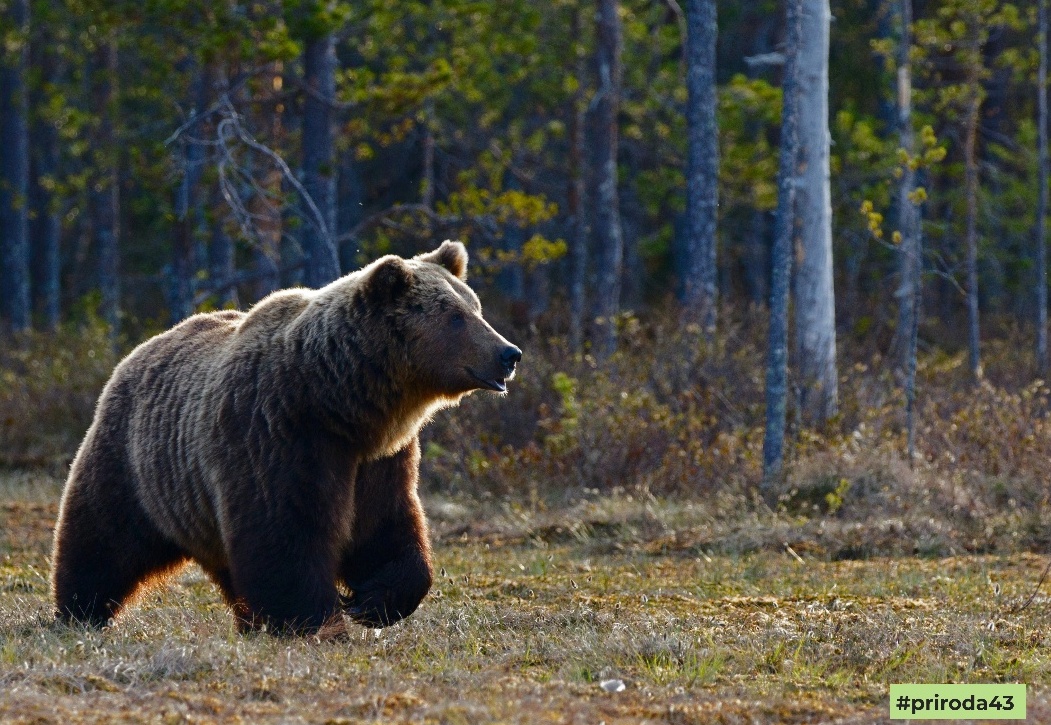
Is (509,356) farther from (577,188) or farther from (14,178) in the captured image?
(14,178)

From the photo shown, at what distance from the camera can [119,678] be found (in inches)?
199

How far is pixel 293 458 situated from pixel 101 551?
140cm

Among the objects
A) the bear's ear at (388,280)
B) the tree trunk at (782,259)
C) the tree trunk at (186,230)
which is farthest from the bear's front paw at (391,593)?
the tree trunk at (186,230)

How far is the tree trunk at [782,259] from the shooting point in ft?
32.9

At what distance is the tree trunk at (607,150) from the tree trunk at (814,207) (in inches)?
201

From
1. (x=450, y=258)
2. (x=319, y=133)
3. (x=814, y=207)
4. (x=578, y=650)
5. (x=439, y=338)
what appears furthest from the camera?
(x=319, y=133)

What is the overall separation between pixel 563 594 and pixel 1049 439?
16.1ft

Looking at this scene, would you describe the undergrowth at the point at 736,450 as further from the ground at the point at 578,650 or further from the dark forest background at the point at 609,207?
the ground at the point at 578,650

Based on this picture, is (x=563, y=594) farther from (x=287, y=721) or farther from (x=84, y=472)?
(x=287, y=721)

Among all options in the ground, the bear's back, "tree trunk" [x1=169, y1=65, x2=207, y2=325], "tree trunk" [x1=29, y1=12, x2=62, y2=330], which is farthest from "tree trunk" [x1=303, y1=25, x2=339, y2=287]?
"tree trunk" [x1=29, y1=12, x2=62, y2=330]

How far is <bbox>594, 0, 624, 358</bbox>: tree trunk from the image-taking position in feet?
59.0

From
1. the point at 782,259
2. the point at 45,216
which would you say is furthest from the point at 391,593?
the point at 45,216

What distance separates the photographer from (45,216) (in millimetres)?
30484

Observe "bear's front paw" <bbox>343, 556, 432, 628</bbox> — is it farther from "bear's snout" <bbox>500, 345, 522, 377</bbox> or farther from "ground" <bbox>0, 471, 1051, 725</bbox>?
"bear's snout" <bbox>500, 345, 522, 377</bbox>
